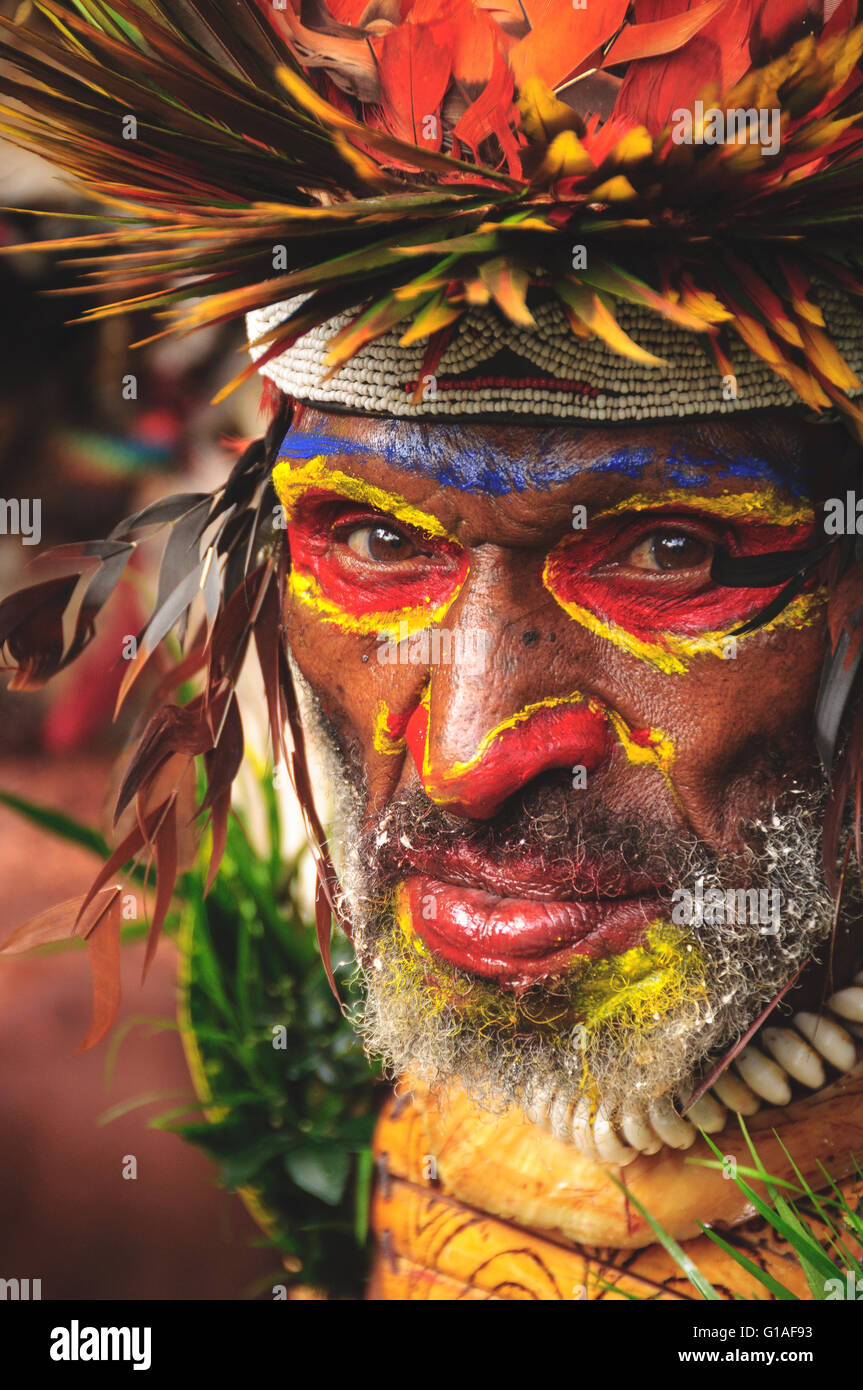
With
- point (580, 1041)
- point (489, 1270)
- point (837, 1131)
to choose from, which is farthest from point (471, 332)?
point (489, 1270)

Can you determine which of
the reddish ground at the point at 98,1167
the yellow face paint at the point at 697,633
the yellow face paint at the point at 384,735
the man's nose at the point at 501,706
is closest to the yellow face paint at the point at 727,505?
the yellow face paint at the point at 697,633

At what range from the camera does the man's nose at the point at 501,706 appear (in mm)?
1224

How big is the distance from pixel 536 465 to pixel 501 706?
235 millimetres

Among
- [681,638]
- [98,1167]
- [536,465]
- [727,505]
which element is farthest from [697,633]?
[98,1167]

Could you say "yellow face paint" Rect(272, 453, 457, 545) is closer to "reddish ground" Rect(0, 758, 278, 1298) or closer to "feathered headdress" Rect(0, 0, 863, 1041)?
"feathered headdress" Rect(0, 0, 863, 1041)

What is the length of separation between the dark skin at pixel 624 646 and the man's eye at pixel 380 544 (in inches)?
1.2

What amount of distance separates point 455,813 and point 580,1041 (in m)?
0.29

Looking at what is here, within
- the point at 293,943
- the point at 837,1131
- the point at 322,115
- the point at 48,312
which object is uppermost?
the point at 48,312

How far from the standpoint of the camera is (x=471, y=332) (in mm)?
1159

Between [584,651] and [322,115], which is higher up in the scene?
[322,115]

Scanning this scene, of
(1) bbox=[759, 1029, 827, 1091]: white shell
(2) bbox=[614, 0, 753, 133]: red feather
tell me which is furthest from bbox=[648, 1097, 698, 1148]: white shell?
(2) bbox=[614, 0, 753, 133]: red feather

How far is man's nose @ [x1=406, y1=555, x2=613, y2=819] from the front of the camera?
1224 millimetres

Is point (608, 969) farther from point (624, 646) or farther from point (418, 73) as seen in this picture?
point (418, 73)

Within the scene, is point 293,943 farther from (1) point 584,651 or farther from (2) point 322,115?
(2) point 322,115
